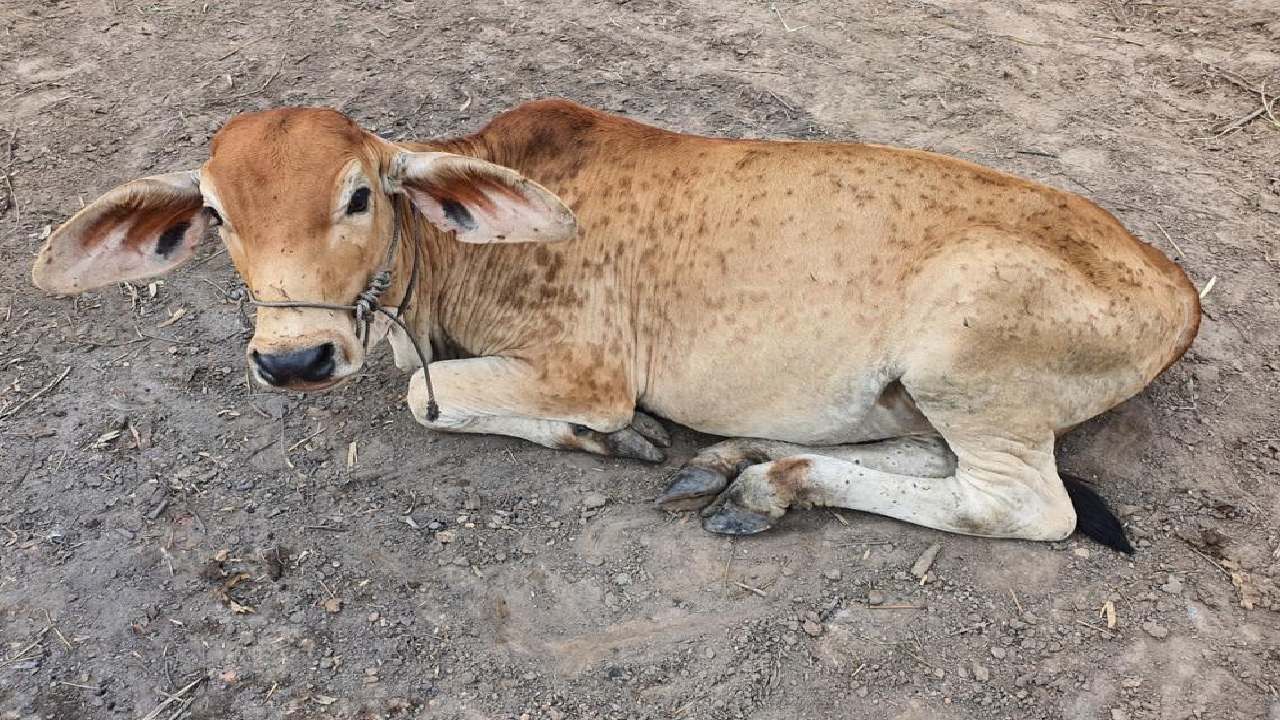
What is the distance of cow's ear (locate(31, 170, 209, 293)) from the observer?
386 centimetres

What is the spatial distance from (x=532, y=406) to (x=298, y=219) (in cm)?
143

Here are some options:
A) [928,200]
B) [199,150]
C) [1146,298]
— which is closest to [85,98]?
[199,150]

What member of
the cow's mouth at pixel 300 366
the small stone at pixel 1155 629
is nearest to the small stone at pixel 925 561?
the small stone at pixel 1155 629

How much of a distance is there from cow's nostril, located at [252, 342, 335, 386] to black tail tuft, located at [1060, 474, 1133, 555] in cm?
306

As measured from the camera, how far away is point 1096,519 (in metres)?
4.23

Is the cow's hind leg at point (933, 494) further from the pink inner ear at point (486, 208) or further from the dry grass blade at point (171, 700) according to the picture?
the dry grass blade at point (171, 700)

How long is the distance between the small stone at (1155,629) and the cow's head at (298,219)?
267 cm

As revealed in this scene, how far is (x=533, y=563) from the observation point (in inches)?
167

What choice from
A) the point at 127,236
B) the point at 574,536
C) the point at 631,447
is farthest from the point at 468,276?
the point at 127,236

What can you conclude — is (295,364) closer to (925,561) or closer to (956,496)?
(925,561)

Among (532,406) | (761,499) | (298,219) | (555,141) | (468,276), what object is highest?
(298,219)

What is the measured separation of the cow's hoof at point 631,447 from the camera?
4684 millimetres

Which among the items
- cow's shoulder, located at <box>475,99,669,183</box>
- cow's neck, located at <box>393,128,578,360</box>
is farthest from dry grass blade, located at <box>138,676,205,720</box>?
cow's shoulder, located at <box>475,99,669,183</box>

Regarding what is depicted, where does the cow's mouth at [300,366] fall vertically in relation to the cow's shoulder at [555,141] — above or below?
below
